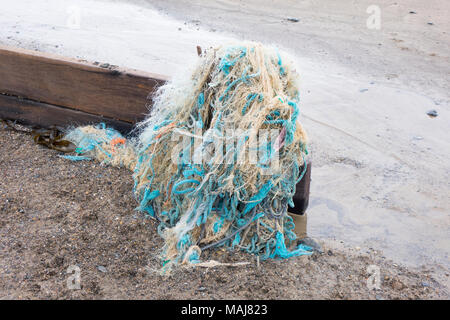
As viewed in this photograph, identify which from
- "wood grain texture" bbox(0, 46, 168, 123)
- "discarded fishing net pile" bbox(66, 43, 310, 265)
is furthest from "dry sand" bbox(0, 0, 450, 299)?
"wood grain texture" bbox(0, 46, 168, 123)

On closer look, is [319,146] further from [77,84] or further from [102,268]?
[102,268]

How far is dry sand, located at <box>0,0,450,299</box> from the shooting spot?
8.70 ft

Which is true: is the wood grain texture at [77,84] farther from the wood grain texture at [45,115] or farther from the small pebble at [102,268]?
the small pebble at [102,268]

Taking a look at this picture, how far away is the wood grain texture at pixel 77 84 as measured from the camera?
3475mm

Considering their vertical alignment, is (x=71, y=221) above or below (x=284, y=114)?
below

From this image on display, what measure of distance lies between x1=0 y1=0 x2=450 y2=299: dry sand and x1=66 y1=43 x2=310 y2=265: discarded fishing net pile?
0.72 ft

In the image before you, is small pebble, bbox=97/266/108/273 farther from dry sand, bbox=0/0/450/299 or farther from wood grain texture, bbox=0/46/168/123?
wood grain texture, bbox=0/46/168/123

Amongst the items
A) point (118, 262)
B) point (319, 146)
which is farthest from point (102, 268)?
point (319, 146)

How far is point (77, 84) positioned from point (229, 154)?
5.56 ft

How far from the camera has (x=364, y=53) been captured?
20.1 ft

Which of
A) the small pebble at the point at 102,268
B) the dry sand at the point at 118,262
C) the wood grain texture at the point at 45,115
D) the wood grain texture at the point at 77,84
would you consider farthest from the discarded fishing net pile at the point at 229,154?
the wood grain texture at the point at 45,115

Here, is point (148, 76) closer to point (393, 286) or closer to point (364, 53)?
point (393, 286)

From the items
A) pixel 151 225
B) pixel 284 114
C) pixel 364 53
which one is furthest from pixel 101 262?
pixel 364 53
